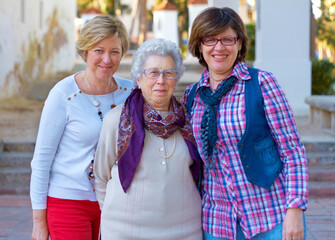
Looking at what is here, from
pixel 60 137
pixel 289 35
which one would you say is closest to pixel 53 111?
pixel 60 137

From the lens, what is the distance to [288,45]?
31.8ft

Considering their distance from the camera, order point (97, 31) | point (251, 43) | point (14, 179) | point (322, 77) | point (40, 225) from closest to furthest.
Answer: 1. point (97, 31)
2. point (40, 225)
3. point (14, 179)
4. point (322, 77)
5. point (251, 43)

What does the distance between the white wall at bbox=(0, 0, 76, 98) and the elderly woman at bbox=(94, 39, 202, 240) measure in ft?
28.0

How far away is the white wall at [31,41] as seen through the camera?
34.0 feet

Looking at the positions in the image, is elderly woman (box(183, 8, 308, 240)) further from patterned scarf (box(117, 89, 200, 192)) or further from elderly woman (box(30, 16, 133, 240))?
elderly woman (box(30, 16, 133, 240))

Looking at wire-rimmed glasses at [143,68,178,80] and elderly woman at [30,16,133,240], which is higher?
wire-rimmed glasses at [143,68,178,80]

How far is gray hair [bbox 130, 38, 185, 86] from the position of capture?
2234 mm

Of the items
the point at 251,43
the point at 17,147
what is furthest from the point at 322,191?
the point at 251,43

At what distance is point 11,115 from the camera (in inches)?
371

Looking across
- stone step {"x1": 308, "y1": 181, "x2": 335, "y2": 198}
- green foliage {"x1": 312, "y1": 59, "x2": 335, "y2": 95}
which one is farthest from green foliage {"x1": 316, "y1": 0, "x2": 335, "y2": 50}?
stone step {"x1": 308, "y1": 181, "x2": 335, "y2": 198}

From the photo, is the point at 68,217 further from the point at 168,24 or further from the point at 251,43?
the point at 168,24

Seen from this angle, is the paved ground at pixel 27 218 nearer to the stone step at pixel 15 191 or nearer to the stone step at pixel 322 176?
the stone step at pixel 15 191

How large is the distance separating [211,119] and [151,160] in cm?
33

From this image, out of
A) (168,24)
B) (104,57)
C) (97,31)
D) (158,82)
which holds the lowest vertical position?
(158,82)
